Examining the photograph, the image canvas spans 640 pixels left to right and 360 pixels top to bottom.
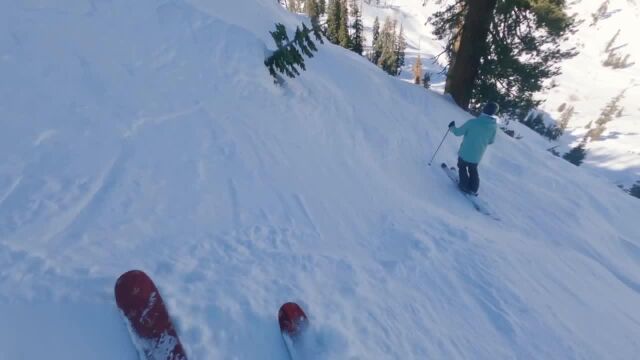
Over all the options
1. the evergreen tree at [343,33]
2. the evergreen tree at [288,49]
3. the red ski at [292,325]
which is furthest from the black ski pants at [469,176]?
the evergreen tree at [343,33]

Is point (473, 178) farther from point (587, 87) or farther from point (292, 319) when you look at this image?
point (587, 87)

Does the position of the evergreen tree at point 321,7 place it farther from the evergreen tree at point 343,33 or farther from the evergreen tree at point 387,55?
the evergreen tree at point 343,33

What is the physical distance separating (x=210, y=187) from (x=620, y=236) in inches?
358

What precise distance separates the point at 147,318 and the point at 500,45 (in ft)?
41.4

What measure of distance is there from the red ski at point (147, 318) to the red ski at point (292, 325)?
0.83 metres

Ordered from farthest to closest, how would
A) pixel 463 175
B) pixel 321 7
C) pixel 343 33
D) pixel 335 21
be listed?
pixel 321 7, pixel 335 21, pixel 343 33, pixel 463 175

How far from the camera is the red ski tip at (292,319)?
3.25 meters

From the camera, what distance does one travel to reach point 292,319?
3.28 metres

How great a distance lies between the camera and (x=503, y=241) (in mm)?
6203

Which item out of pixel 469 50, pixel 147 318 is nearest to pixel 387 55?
pixel 469 50

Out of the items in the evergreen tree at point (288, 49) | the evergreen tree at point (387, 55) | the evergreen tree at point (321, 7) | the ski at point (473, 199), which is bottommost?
the evergreen tree at point (387, 55)

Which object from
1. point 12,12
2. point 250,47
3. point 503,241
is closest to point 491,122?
point 503,241

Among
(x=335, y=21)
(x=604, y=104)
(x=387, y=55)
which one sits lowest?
(x=604, y=104)

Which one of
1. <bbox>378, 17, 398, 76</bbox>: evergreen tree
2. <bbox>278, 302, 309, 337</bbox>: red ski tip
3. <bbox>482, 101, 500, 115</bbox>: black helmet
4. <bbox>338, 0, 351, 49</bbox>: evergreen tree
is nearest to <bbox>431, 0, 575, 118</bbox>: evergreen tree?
<bbox>482, 101, 500, 115</bbox>: black helmet
